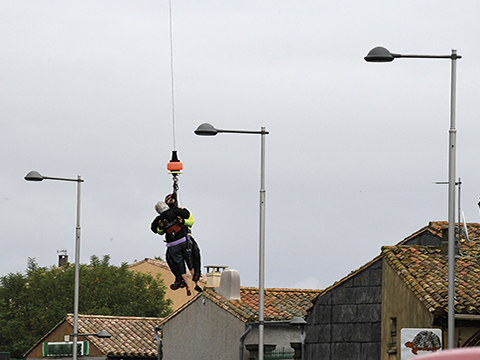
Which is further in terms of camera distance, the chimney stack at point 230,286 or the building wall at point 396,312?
the chimney stack at point 230,286

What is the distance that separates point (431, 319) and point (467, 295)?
117cm

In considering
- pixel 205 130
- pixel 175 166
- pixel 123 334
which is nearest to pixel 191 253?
pixel 175 166

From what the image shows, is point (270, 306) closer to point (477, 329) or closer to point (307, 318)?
point (307, 318)

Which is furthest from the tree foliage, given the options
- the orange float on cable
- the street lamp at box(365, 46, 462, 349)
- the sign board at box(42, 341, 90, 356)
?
the street lamp at box(365, 46, 462, 349)

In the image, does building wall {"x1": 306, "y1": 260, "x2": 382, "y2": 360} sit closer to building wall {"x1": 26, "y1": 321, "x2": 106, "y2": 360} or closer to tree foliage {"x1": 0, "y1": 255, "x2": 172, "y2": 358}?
building wall {"x1": 26, "y1": 321, "x2": 106, "y2": 360}

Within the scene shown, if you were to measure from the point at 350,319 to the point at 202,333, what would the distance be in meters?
11.4

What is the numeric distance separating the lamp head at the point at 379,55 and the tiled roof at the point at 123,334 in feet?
116

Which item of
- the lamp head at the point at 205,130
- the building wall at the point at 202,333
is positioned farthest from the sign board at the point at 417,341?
the building wall at the point at 202,333

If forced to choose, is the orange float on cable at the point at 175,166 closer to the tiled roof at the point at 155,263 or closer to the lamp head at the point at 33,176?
the lamp head at the point at 33,176

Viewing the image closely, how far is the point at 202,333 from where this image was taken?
43188mm

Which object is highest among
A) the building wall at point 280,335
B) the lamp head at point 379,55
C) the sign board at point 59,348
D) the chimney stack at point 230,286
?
the lamp head at point 379,55

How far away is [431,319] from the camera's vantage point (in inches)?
1025

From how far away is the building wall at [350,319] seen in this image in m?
32.0

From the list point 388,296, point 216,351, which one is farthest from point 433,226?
point 216,351
